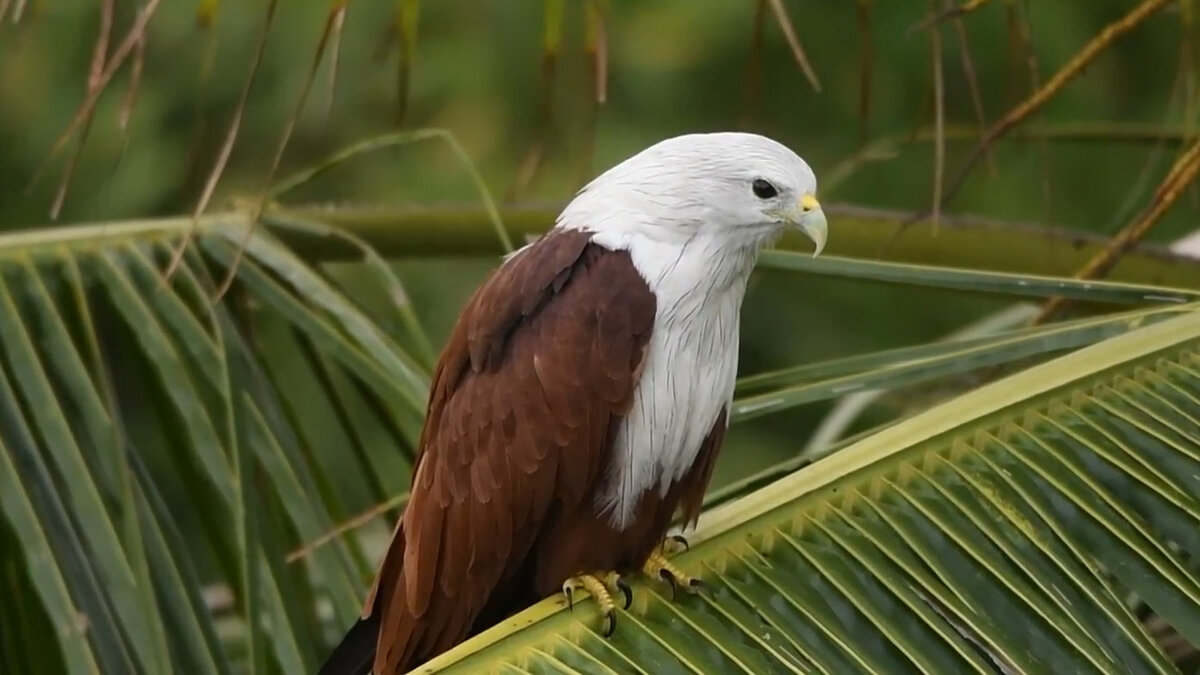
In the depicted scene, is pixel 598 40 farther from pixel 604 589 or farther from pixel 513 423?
pixel 604 589

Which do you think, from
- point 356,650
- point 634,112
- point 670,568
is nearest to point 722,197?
point 670,568

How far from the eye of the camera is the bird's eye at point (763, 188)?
8.16ft

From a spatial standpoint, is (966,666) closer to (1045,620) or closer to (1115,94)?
(1045,620)

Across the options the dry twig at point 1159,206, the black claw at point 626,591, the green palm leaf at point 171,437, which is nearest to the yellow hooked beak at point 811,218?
the dry twig at point 1159,206

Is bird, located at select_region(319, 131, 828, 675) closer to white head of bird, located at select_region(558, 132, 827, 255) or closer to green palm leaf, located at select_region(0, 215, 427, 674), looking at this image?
white head of bird, located at select_region(558, 132, 827, 255)

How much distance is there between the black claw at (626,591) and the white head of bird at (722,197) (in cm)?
53

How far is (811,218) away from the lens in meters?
2.47

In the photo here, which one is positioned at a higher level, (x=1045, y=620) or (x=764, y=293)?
(x=1045, y=620)

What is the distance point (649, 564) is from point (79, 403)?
0.96 m

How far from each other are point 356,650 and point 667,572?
1.87 ft

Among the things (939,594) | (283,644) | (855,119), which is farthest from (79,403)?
(855,119)

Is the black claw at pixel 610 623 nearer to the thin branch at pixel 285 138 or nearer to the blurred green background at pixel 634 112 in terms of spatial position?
the thin branch at pixel 285 138

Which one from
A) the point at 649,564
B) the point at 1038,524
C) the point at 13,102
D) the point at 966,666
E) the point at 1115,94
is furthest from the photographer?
the point at 1115,94

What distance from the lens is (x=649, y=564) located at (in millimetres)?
2398
